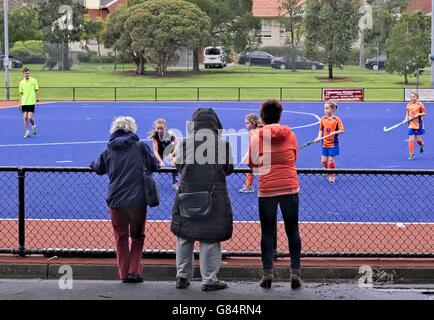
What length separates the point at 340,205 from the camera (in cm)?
1441

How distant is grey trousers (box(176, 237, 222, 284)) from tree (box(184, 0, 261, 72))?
65324 mm

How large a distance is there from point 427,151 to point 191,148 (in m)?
15.2

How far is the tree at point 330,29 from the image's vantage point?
64938mm

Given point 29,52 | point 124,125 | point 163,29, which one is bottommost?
point 124,125

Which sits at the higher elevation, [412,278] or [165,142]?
[165,142]

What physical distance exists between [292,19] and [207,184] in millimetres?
71807

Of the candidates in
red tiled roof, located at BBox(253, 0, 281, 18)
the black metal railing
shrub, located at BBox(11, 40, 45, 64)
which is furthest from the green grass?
red tiled roof, located at BBox(253, 0, 281, 18)

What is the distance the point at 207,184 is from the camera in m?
8.91

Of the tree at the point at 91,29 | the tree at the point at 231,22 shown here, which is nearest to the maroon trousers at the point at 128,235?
the tree at the point at 231,22

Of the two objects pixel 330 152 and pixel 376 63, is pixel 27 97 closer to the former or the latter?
pixel 330 152

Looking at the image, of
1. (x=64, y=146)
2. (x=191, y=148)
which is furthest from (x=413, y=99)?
(x=191, y=148)

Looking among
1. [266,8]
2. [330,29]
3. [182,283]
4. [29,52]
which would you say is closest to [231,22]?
[330,29]
